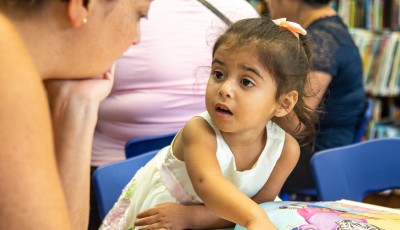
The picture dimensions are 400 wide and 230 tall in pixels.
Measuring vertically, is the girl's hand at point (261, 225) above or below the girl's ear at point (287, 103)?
below

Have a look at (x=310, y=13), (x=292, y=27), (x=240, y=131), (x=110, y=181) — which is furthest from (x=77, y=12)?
(x=310, y=13)

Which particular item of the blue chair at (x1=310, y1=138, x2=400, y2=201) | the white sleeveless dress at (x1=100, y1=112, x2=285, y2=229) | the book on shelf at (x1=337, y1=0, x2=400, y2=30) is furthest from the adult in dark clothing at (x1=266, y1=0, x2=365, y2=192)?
the book on shelf at (x1=337, y1=0, x2=400, y2=30)

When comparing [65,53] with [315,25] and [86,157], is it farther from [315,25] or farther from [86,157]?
[315,25]

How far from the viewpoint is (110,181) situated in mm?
1804

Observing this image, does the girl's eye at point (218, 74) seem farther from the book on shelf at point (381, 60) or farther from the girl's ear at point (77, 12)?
the book on shelf at point (381, 60)

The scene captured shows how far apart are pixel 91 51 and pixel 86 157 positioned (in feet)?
0.99

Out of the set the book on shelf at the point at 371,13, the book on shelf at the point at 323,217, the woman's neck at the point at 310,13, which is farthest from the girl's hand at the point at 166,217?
the book on shelf at the point at 371,13

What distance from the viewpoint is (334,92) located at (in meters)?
2.80

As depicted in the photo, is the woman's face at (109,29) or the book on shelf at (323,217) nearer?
the woman's face at (109,29)

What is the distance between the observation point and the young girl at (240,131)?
1457 mm

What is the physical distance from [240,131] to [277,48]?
0.68 ft

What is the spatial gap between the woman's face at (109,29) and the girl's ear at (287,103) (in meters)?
0.58

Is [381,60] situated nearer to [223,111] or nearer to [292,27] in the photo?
[292,27]

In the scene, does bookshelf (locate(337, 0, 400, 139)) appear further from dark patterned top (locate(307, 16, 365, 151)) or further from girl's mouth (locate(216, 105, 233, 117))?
girl's mouth (locate(216, 105, 233, 117))
